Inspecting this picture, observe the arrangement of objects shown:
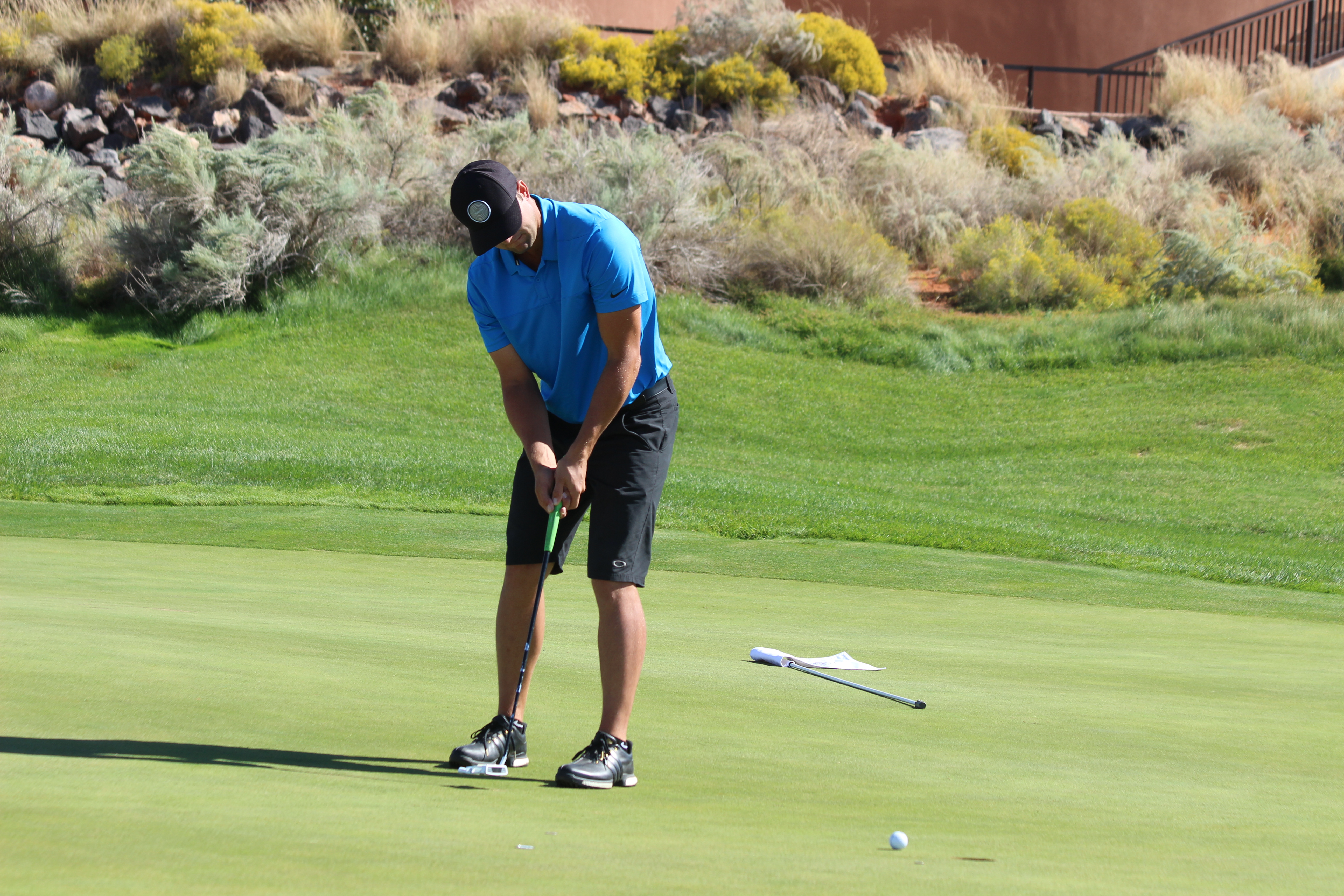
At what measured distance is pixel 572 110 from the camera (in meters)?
24.6

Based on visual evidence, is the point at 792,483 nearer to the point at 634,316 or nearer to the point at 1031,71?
the point at 634,316

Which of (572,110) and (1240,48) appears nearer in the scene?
(572,110)

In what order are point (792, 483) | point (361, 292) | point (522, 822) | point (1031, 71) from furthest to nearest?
point (1031, 71) → point (361, 292) → point (792, 483) → point (522, 822)

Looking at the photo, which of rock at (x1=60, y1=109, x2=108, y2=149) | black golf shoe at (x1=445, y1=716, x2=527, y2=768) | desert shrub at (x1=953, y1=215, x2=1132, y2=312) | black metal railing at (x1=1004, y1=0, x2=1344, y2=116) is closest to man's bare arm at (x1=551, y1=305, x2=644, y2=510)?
black golf shoe at (x1=445, y1=716, x2=527, y2=768)

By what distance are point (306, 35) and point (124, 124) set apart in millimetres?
3979

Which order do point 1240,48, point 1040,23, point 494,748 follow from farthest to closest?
point 1240,48 → point 1040,23 → point 494,748

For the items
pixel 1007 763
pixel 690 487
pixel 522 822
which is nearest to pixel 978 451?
pixel 690 487

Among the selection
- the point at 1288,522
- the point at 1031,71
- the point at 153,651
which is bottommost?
the point at 1288,522

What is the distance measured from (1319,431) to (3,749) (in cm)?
1649

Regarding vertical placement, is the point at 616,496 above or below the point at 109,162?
below

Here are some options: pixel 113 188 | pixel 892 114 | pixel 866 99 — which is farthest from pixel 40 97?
pixel 892 114

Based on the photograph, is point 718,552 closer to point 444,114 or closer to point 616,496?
point 616,496

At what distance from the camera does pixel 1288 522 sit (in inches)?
494

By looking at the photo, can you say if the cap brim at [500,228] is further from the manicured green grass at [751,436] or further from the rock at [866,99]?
the rock at [866,99]
